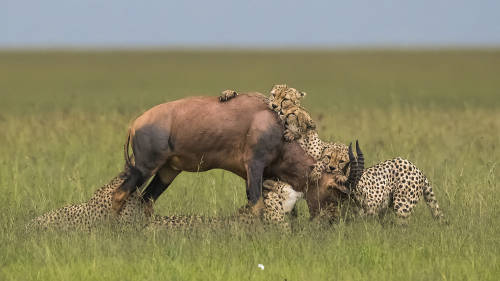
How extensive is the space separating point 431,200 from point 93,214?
3.38 meters

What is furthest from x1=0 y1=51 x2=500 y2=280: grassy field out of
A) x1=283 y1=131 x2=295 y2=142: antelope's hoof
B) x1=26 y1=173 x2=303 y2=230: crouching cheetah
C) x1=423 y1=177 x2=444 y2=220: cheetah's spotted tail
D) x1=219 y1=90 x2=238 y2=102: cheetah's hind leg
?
x1=219 y1=90 x2=238 y2=102: cheetah's hind leg

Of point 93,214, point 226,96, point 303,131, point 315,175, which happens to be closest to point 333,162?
point 315,175

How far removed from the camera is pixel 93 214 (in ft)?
28.6

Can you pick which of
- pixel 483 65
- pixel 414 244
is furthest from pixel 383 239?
pixel 483 65

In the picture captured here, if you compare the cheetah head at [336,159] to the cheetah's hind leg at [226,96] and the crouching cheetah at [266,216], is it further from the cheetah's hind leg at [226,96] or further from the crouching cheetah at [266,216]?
the cheetah's hind leg at [226,96]

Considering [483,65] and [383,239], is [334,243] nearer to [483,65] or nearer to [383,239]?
[383,239]

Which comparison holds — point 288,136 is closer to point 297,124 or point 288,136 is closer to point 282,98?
point 297,124

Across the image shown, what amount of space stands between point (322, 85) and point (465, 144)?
25.1 m

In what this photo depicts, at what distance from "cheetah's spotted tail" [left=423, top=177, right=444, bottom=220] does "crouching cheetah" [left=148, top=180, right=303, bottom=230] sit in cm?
127

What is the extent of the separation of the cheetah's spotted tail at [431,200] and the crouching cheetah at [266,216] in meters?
1.27

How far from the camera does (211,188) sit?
9344mm

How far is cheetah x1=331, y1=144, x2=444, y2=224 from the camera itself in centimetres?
833

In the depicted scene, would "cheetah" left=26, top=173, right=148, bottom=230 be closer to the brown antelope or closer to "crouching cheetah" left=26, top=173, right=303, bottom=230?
"crouching cheetah" left=26, top=173, right=303, bottom=230

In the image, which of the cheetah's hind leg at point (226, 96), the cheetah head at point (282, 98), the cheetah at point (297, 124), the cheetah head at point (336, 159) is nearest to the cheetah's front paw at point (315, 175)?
the cheetah at point (297, 124)
